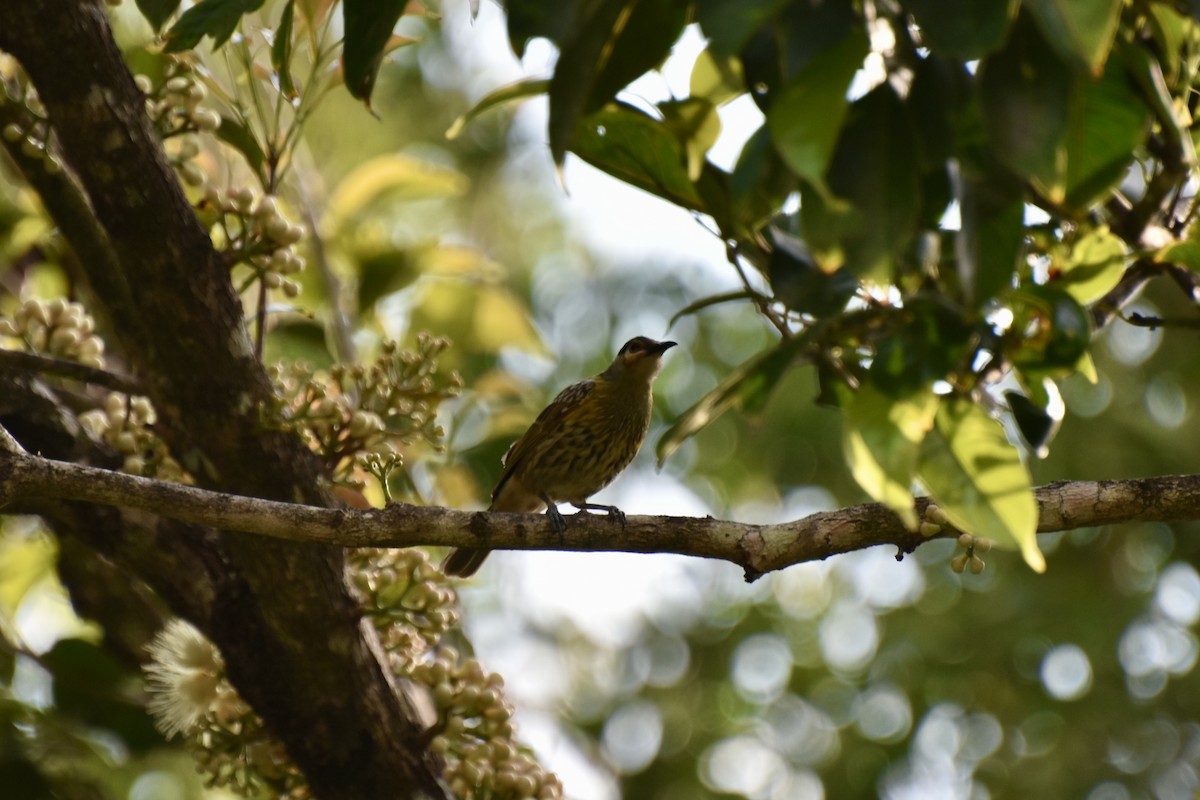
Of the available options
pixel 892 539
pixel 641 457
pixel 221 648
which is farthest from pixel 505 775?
pixel 641 457

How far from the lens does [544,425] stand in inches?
185

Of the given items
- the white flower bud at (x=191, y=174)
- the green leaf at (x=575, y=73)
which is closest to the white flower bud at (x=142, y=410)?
the white flower bud at (x=191, y=174)

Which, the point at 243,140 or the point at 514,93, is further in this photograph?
the point at 243,140

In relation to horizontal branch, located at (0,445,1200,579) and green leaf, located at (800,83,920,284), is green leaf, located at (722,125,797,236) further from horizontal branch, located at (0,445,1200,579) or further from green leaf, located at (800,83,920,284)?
horizontal branch, located at (0,445,1200,579)

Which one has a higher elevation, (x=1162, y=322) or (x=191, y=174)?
(x=191, y=174)

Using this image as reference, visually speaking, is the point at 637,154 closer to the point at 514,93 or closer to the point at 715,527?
the point at 514,93

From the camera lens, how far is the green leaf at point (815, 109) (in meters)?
1.37

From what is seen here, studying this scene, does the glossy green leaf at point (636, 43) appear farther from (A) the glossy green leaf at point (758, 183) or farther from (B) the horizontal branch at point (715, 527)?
(B) the horizontal branch at point (715, 527)

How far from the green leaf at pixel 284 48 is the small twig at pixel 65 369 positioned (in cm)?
78

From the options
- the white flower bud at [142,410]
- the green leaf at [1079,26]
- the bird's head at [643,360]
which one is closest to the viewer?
the green leaf at [1079,26]

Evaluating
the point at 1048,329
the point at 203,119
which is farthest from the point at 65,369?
the point at 1048,329

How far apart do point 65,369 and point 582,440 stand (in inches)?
88.1

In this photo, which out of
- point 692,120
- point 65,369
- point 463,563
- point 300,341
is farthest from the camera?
point 463,563

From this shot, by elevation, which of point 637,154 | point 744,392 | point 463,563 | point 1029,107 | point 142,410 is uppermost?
point 142,410
